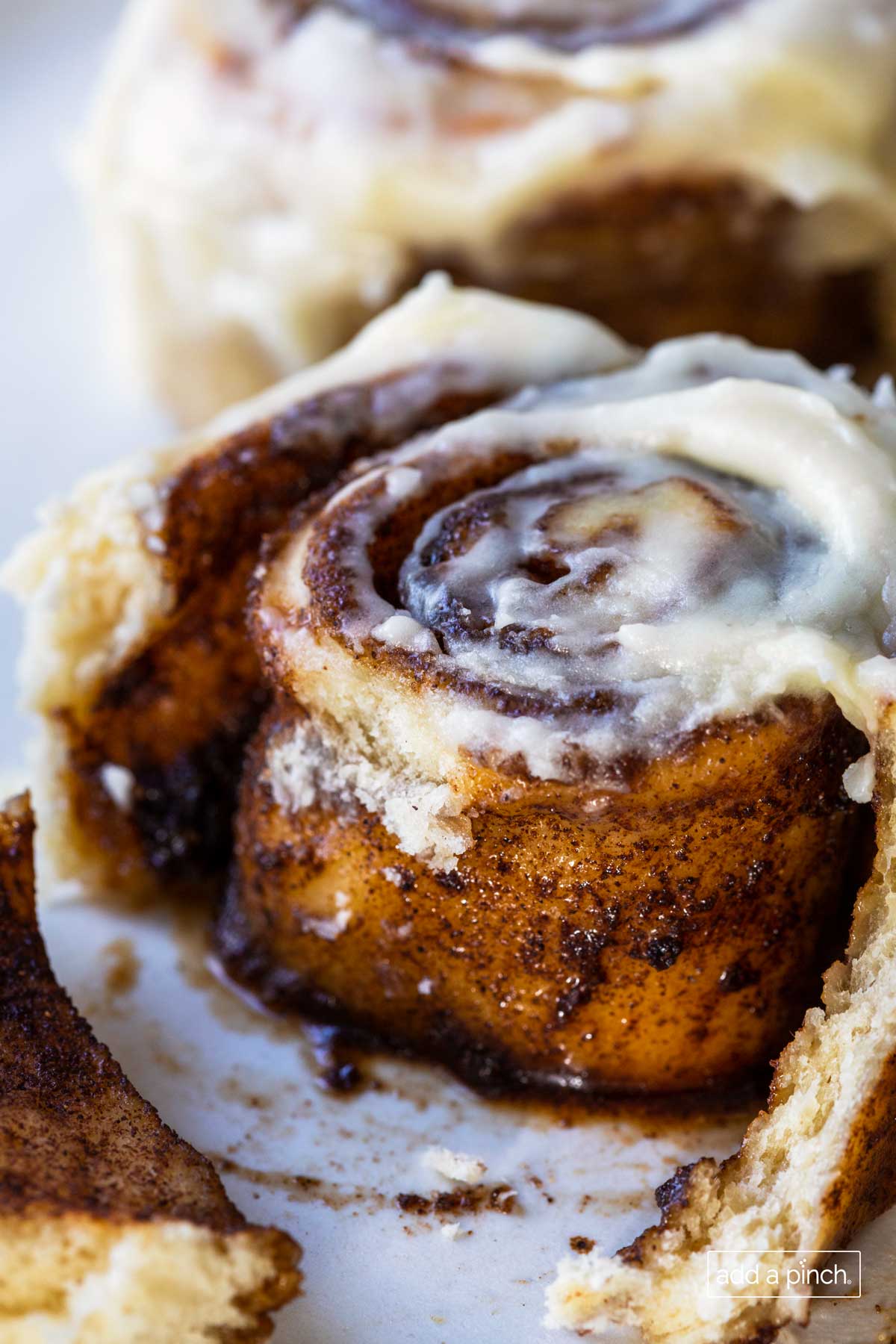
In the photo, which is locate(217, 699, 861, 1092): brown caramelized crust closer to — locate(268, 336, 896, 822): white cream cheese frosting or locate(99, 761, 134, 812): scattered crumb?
locate(268, 336, 896, 822): white cream cheese frosting

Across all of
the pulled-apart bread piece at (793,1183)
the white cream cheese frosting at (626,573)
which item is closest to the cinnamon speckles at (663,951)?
the pulled-apart bread piece at (793,1183)

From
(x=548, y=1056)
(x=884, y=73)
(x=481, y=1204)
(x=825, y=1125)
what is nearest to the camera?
(x=825, y=1125)

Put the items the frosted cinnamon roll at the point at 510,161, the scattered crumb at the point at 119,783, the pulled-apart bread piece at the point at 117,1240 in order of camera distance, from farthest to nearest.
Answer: the frosted cinnamon roll at the point at 510,161 < the scattered crumb at the point at 119,783 < the pulled-apart bread piece at the point at 117,1240

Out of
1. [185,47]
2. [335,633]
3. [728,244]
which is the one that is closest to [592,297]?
[728,244]

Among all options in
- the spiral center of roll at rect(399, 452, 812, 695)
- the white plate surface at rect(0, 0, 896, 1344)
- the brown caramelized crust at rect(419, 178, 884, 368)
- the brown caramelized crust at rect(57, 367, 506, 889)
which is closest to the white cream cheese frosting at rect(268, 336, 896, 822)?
the spiral center of roll at rect(399, 452, 812, 695)

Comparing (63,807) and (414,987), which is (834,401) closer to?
(414,987)

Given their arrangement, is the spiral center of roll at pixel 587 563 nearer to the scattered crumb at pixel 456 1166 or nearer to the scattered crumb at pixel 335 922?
the scattered crumb at pixel 335 922
